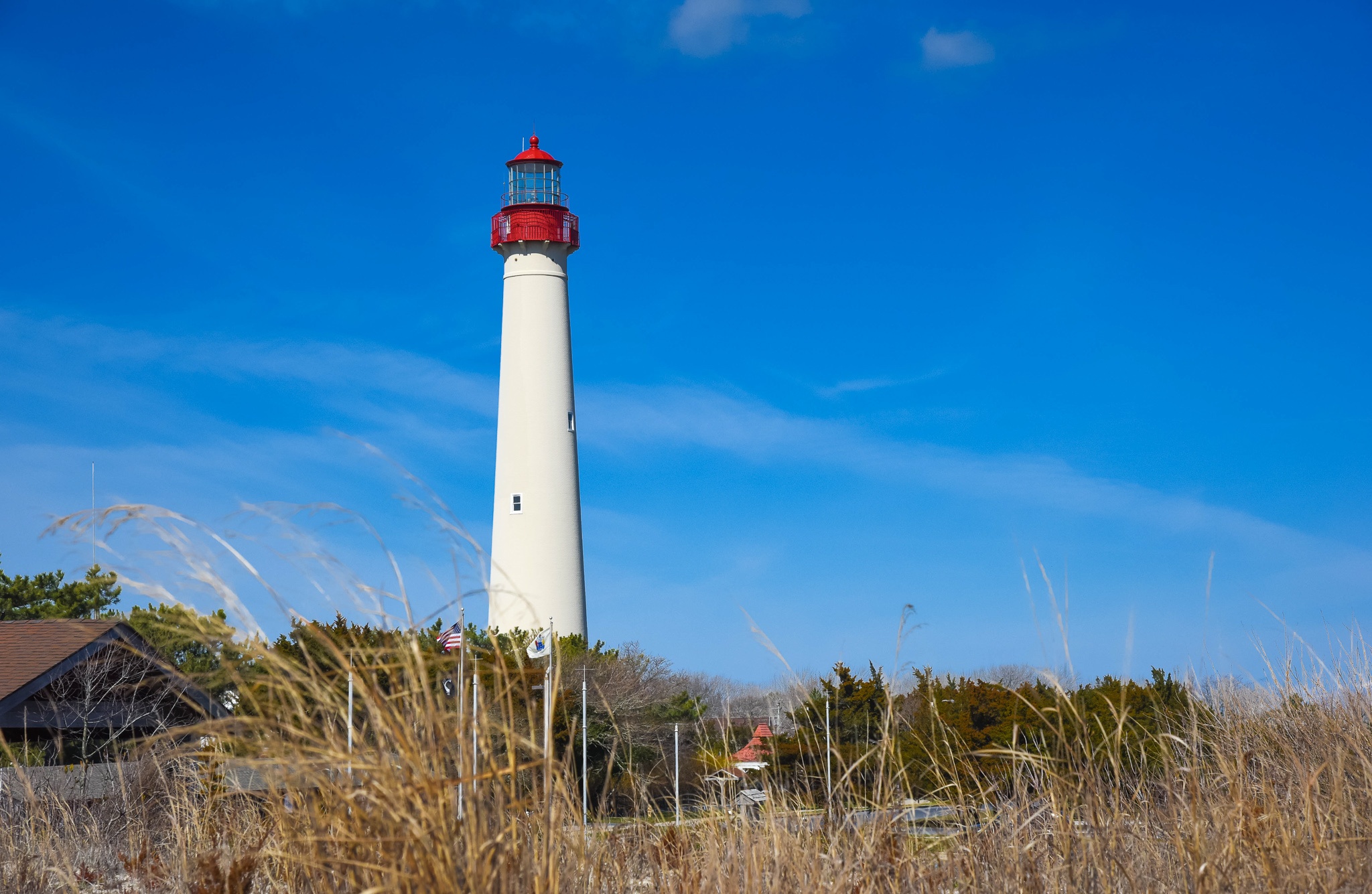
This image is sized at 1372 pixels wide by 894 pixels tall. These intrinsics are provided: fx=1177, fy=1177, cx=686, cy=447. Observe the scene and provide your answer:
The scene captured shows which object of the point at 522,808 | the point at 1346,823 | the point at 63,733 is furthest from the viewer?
the point at 63,733

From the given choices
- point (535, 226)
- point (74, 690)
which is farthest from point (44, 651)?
point (535, 226)

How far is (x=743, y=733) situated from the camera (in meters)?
8.40

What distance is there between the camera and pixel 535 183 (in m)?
31.8

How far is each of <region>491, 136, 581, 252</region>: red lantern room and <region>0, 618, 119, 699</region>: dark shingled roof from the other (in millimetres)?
16133

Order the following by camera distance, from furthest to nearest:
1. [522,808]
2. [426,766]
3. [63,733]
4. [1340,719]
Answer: [63,733] → [1340,719] → [522,808] → [426,766]

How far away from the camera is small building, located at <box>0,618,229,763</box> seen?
1504 centimetres

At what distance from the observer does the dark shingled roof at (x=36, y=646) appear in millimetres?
15058

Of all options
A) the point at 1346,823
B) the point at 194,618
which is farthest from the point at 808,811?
the point at 194,618

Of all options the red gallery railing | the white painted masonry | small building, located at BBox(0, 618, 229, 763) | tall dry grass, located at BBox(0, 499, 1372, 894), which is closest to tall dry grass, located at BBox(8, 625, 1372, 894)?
tall dry grass, located at BBox(0, 499, 1372, 894)

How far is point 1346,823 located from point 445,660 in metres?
4.25

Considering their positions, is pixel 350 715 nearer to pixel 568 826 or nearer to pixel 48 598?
pixel 568 826

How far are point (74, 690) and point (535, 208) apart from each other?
17.4 meters

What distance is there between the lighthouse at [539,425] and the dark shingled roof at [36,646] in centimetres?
1221

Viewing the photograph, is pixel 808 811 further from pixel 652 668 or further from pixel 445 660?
pixel 652 668
